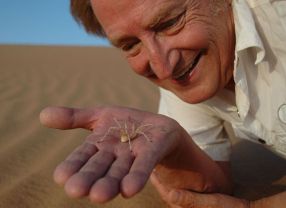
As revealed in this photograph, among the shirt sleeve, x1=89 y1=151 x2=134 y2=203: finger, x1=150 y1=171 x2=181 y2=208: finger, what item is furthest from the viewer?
the shirt sleeve

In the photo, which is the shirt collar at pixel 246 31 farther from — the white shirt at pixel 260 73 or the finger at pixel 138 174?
the finger at pixel 138 174

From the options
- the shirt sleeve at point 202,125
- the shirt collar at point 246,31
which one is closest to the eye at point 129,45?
the shirt collar at point 246,31

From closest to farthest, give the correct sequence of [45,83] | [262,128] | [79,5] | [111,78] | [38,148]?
[262,128] < [79,5] < [38,148] < [45,83] < [111,78]

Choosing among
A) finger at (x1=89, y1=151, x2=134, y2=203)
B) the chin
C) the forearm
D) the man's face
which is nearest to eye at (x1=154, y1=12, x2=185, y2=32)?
the man's face

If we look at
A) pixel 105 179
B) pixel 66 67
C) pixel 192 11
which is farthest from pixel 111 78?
pixel 105 179

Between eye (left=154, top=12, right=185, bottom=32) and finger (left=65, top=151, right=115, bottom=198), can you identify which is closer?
finger (left=65, top=151, right=115, bottom=198)

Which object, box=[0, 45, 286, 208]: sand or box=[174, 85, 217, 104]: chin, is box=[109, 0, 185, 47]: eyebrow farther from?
box=[0, 45, 286, 208]: sand

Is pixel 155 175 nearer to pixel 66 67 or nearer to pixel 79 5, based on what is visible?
pixel 79 5
